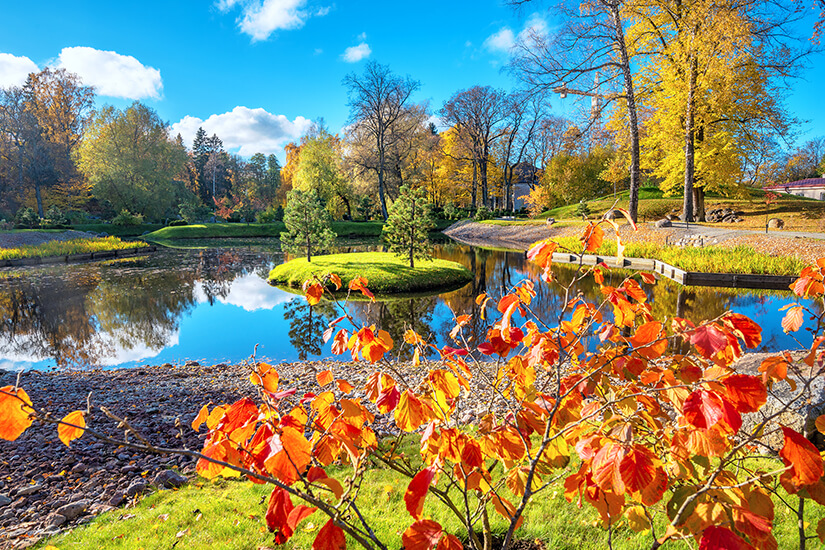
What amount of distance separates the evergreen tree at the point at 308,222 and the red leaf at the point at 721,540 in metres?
15.3

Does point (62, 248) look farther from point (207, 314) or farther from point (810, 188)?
point (810, 188)

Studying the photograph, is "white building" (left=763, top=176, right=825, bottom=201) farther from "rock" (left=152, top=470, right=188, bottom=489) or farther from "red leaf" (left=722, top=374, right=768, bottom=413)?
"rock" (left=152, top=470, right=188, bottom=489)

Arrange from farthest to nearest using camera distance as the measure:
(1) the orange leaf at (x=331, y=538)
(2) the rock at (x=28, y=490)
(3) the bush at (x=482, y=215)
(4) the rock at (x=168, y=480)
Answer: (3) the bush at (x=482, y=215) → (4) the rock at (x=168, y=480) → (2) the rock at (x=28, y=490) → (1) the orange leaf at (x=331, y=538)

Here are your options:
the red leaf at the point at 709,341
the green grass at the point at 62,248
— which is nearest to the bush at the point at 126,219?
the green grass at the point at 62,248

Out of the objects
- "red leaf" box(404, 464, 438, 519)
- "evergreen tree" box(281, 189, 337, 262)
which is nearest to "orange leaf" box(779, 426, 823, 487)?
"red leaf" box(404, 464, 438, 519)

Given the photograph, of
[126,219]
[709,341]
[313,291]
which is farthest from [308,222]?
[126,219]

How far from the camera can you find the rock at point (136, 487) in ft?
10.1

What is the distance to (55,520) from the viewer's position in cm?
271

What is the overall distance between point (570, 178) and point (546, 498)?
3871 cm

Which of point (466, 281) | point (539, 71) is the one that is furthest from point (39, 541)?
point (539, 71)

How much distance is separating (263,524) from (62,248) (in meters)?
25.4

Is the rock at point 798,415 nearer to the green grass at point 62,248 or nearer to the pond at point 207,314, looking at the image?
the pond at point 207,314

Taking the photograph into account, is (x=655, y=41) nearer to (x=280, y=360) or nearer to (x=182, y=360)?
(x=280, y=360)

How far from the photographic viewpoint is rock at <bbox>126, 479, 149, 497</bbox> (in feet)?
10.1
